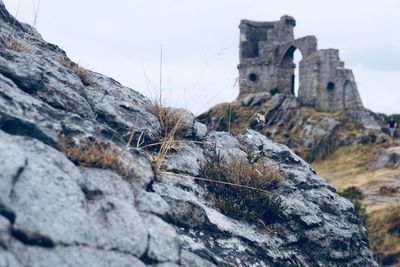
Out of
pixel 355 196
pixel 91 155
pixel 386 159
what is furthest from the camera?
pixel 386 159

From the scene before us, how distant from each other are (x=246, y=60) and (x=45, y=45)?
123 ft

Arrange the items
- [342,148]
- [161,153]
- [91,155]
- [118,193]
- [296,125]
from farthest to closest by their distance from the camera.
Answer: [296,125], [342,148], [161,153], [91,155], [118,193]

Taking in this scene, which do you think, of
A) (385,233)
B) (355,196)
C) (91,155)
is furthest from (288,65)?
(91,155)

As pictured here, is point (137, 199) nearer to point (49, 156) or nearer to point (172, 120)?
point (49, 156)

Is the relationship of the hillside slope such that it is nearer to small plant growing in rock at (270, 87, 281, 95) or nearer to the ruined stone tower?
small plant growing in rock at (270, 87, 281, 95)

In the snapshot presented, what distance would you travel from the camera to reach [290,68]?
42.2 meters

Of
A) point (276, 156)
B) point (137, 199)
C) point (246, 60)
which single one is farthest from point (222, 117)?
point (137, 199)

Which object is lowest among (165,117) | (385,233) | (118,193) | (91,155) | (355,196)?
(385,233)

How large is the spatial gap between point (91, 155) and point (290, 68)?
38.8 m

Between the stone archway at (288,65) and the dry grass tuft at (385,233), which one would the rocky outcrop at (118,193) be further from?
the stone archway at (288,65)

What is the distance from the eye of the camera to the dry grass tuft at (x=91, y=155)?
14.5 feet

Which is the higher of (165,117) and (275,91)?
(165,117)

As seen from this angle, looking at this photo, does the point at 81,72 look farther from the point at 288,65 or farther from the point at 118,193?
the point at 288,65

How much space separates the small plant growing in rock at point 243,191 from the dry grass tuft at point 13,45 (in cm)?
217
